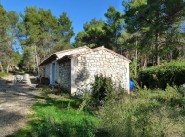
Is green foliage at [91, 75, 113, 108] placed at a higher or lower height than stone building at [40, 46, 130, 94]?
lower

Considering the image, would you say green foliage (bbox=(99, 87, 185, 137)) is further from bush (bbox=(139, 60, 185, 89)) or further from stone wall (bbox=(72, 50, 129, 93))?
stone wall (bbox=(72, 50, 129, 93))

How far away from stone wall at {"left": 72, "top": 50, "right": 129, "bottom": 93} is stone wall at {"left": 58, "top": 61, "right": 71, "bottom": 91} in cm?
70

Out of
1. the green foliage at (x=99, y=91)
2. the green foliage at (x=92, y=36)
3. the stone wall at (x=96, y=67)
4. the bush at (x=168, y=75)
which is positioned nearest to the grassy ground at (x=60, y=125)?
the green foliage at (x=99, y=91)

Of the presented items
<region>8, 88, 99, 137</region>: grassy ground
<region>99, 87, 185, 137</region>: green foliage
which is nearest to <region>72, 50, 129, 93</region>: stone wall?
<region>8, 88, 99, 137</region>: grassy ground

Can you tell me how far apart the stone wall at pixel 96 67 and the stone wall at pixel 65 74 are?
0.70 meters

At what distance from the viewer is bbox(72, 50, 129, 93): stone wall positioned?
19391 mm

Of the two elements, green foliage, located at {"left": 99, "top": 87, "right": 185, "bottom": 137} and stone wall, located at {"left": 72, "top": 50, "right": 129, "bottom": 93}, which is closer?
green foliage, located at {"left": 99, "top": 87, "right": 185, "bottom": 137}

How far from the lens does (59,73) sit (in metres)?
23.4

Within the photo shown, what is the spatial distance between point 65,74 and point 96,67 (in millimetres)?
2487

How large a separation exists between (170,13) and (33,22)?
103ft

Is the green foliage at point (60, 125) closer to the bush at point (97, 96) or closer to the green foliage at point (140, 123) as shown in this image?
the green foliage at point (140, 123)

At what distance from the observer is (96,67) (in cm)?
2008

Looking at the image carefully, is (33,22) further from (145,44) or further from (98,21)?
(145,44)

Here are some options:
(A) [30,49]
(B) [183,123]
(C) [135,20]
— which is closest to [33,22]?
(A) [30,49]
